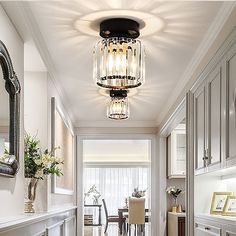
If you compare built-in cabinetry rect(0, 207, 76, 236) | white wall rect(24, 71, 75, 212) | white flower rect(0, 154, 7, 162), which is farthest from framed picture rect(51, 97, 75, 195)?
white flower rect(0, 154, 7, 162)

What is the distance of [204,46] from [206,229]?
164 cm

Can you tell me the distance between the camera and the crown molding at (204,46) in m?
3.50

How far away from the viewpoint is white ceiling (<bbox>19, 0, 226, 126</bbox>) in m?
3.51

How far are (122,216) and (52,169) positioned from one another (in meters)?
9.29

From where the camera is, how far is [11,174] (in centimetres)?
337

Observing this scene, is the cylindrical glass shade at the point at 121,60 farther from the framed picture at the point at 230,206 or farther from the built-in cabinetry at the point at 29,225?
the framed picture at the point at 230,206

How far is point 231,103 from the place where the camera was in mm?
3508

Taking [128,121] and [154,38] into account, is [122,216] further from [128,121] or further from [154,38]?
[154,38]

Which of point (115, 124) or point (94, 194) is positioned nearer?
point (115, 124)

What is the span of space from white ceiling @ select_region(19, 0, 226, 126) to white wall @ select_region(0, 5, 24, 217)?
23cm

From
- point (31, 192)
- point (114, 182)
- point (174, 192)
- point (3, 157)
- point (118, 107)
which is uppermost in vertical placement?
point (118, 107)

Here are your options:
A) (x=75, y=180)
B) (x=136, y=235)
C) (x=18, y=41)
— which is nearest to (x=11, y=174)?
(x=18, y=41)

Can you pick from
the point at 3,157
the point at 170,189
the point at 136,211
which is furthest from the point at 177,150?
the point at 3,157

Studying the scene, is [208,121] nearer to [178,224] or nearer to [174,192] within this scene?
[178,224]
